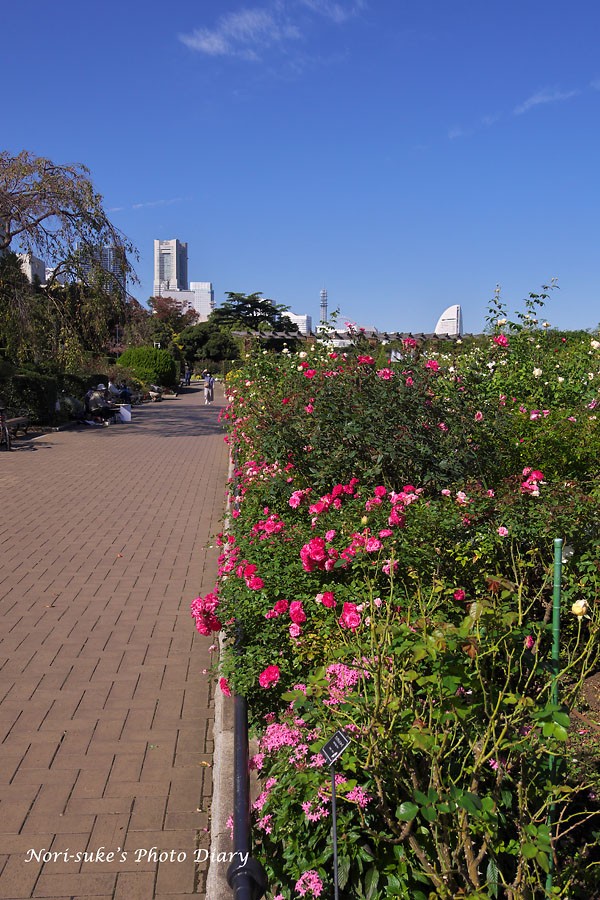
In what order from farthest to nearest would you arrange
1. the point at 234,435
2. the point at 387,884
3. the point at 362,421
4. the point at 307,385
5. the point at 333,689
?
the point at 234,435 < the point at 307,385 < the point at 362,421 < the point at 333,689 < the point at 387,884

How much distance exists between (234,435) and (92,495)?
225 cm

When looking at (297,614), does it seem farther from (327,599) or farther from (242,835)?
(242,835)

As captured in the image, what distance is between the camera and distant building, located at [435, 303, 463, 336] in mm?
26031

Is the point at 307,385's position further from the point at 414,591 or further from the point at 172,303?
the point at 172,303

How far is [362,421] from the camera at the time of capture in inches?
193

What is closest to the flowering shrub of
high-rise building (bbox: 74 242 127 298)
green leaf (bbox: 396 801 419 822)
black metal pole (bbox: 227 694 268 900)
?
green leaf (bbox: 396 801 419 822)

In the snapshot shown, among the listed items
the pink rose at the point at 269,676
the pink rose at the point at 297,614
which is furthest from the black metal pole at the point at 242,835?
the pink rose at the point at 297,614

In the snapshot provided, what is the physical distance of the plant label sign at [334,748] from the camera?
1867mm

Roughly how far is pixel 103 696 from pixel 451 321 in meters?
24.4

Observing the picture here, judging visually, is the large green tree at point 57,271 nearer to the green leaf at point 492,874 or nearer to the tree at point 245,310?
the green leaf at point 492,874

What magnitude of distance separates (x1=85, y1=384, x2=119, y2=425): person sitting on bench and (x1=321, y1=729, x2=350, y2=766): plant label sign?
65.2 feet

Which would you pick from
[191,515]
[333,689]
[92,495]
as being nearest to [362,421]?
[333,689]

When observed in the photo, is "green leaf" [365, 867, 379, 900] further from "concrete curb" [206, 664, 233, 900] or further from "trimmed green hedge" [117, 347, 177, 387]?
"trimmed green hedge" [117, 347, 177, 387]

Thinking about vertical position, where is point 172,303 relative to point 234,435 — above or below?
above
